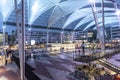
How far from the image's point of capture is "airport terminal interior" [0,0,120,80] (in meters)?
9.66

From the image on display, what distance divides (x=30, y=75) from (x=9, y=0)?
83.9 ft

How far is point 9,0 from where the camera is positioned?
3503 cm

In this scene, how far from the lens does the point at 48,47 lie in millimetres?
31484

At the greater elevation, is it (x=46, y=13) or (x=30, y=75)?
(x=46, y=13)

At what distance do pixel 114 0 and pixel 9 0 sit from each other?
16763 mm

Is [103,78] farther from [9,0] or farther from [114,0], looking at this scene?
[9,0]

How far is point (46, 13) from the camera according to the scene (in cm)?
4616

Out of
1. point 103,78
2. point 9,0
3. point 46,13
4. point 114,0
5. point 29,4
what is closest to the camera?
point 103,78

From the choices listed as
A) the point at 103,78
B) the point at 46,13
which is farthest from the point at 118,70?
the point at 46,13

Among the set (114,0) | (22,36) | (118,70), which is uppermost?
(114,0)

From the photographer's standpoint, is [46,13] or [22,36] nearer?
[22,36]

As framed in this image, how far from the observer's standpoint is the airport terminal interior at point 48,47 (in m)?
9.66

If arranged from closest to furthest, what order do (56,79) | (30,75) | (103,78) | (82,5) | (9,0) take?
(103,78) < (56,79) < (30,75) < (9,0) < (82,5)

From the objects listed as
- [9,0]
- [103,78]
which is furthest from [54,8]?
[103,78]
